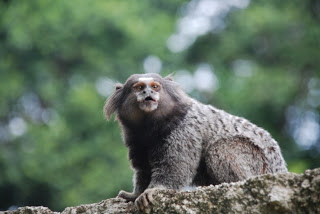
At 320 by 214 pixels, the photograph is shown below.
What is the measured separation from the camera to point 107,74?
14141 mm

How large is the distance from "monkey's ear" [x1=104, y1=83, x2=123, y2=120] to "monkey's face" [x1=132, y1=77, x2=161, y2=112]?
1.34 ft

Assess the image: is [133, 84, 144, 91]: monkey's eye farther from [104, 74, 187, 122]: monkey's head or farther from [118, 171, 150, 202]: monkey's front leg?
[118, 171, 150, 202]: monkey's front leg

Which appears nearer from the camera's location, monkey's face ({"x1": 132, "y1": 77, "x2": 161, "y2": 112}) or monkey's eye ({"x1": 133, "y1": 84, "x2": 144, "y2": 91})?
monkey's face ({"x1": 132, "y1": 77, "x2": 161, "y2": 112})

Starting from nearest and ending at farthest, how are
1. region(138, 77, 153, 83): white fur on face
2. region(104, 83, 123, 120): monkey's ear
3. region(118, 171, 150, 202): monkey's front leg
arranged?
region(138, 77, 153, 83): white fur on face
region(118, 171, 150, 202): monkey's front leg
region(104, 83, 123, 120): monkey's ear

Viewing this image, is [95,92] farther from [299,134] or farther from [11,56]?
[299,134]

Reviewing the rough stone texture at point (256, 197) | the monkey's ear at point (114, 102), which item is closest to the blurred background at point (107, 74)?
the monkey's ear at point (114, 102)

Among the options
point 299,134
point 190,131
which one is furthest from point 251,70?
point 190,131

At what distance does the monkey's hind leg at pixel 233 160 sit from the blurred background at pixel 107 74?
6.80 metres

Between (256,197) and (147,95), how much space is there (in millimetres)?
1783

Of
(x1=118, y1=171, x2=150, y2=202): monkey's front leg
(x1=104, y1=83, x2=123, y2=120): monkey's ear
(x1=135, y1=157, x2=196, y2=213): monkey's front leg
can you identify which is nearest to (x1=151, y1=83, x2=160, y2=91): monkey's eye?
(x1=104, y1=83, x2=123, y2=120): monkey's ear

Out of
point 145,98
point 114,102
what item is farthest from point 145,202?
point 114,102

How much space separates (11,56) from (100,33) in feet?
8.86

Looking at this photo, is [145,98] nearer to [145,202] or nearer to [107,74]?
[145,202]

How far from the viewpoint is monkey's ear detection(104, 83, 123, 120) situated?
578 cm
